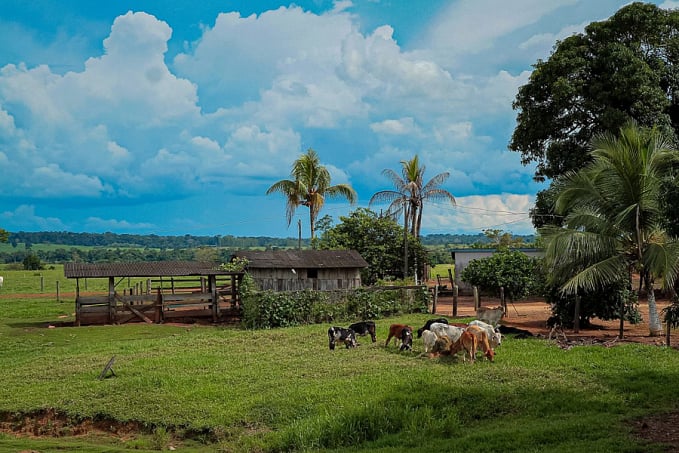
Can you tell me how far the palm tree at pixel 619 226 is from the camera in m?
18.9

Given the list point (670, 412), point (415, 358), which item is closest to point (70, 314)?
point (415, 358)

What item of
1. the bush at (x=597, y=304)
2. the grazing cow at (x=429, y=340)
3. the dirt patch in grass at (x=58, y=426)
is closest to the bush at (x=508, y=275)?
the bush at (x=597, y=304)

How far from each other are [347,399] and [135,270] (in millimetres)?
19722

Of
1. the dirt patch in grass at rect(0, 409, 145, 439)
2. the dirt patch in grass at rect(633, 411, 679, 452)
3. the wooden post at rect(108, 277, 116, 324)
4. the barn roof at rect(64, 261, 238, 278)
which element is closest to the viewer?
the dirt patch in grass at rect(633, 411, 679, 452)

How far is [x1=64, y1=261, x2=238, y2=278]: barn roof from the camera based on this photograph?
29.1m

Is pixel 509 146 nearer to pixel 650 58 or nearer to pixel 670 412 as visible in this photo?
pixel 650 58

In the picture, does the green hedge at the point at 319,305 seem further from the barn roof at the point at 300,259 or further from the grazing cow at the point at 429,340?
the grazing cow at the point at 429,340

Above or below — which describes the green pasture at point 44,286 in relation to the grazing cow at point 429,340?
above

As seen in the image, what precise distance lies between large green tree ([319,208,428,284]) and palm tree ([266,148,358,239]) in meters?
4.26

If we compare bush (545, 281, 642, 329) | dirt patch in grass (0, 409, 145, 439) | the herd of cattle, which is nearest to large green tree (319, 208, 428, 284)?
bush (545, 281, 642, 329)

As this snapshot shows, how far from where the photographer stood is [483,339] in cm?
1516

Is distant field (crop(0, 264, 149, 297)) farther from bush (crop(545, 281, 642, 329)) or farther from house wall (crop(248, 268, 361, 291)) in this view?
bush (crop(545, 281, 642, 329))

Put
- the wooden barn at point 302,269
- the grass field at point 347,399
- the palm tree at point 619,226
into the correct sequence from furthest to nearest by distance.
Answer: the wooden barn at point 302,269 → the palm tree at point 619,226 → the grass field at point 347,399

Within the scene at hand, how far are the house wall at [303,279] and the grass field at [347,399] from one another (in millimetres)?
11392
